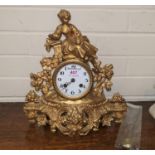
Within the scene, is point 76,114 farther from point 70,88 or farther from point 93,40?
point 93,40

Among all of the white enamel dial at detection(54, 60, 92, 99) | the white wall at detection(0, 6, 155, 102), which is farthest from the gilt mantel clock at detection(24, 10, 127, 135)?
the white wall at detection(0, 6, 155, 102)

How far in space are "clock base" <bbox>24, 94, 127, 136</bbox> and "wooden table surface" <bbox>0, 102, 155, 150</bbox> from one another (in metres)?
0.02

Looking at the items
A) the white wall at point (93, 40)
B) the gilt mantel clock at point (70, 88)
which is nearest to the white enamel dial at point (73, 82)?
the gilt mantel clock at point (70, 88)

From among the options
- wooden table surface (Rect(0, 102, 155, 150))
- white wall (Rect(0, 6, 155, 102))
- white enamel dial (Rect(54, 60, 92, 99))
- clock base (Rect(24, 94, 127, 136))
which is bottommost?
wooden table surface (Rect(0, 102, 155, 150))

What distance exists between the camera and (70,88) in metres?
0.91

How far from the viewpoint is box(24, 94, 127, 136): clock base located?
34.8 inches

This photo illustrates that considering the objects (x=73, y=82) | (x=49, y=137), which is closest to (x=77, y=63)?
(x=73, y=82)

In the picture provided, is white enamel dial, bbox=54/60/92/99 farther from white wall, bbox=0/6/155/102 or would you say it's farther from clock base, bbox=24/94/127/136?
white wall, bbox=0/6/155/102

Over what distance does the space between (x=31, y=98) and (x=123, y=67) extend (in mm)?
350

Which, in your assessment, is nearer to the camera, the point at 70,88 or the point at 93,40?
the point at 70,88

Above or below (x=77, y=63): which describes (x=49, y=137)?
below

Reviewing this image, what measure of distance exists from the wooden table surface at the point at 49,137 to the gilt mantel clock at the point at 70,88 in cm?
2

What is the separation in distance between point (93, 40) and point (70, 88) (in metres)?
0.24

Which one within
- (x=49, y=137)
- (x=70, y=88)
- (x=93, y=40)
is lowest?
(x=49, y=137)
